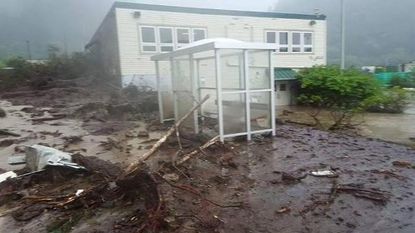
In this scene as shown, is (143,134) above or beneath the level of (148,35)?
beneath

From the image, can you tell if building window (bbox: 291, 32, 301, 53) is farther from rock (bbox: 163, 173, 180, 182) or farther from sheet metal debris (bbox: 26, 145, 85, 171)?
sheet metal debris (bbox: 26, 145, 85, 171)

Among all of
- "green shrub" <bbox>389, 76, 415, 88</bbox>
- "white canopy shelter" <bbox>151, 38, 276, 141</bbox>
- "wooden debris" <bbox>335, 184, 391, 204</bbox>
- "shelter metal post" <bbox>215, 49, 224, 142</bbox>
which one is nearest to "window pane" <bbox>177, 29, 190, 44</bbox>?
"white canopy shelter" <bbox>151, 38, 276, 141</bbox>

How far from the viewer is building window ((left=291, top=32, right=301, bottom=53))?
20.0m

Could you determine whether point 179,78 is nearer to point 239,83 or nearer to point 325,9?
point 239,83

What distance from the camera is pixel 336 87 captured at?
16781 mm

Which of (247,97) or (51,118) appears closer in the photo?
(247,97)

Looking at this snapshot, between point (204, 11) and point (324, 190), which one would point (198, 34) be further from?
point (324, 190)

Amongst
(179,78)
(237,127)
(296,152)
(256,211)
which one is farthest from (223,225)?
(179,78)

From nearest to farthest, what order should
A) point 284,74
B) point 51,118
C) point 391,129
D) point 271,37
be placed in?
point 391,129, point 51,118, point 284,74, point 271,37

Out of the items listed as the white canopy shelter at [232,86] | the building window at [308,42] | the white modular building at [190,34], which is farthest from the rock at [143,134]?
the building window at [308,42]

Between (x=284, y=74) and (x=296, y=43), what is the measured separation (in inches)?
111

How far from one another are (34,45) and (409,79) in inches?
1829

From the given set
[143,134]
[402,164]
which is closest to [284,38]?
[143,134]

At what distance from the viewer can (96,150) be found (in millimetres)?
7391
